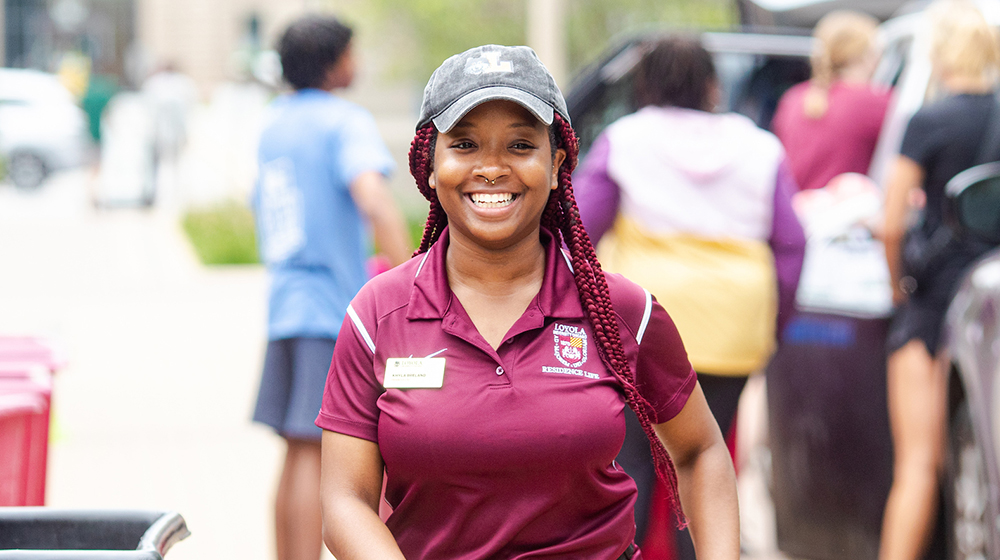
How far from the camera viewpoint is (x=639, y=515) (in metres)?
4.26

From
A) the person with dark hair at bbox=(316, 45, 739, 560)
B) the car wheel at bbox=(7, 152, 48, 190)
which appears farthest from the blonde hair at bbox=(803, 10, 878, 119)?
the car wheel at bbox=(7, 152, 48, 190)

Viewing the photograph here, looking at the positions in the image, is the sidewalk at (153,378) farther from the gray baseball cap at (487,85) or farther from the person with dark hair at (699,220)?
the gray baseball cap at (487,85)

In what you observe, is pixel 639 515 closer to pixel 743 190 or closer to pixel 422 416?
pixel 743 190

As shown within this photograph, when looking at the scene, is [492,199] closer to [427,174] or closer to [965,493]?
[427,174]

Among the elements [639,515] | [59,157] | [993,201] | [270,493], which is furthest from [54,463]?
[59,157]

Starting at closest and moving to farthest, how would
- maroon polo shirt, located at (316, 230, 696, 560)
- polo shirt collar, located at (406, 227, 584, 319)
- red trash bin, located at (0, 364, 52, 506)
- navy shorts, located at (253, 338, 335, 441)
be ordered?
maroon polo shirt, located at (316, 230, 696, 560) → polo shirt collar, located at (406, 227, 584, 319) → red trash bin, located at (0, 364, 52, 506) → navy shorts, located at (253, 338, 335, 441)

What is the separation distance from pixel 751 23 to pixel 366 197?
5.75 m

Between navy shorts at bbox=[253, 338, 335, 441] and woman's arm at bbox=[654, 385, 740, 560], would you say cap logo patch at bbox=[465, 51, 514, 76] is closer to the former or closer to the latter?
woman's arm at bbox=[654, 385, 740, 560]

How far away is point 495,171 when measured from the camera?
2.38 meters

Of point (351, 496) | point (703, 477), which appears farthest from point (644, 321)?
point (351, 496)

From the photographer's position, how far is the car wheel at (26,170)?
79.6 ft

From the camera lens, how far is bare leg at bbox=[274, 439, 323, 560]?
451cm

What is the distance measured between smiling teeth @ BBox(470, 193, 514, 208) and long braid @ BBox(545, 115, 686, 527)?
0.16 metres

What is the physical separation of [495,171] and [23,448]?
1.61 metres
